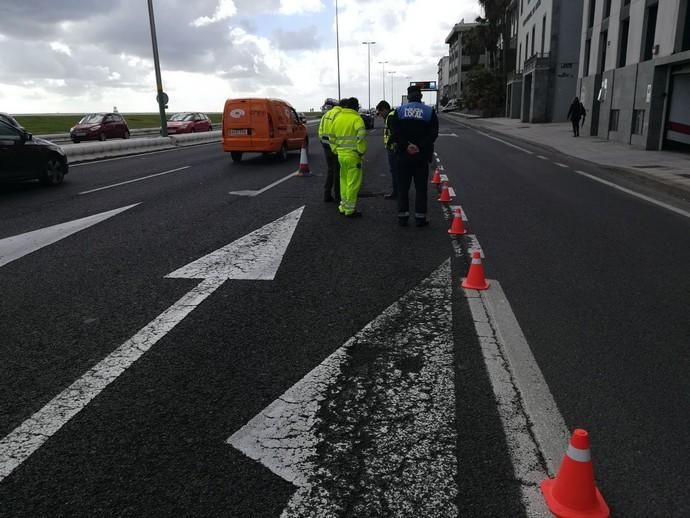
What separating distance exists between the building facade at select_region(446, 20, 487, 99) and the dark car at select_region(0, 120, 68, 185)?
Answer: 9422 cm

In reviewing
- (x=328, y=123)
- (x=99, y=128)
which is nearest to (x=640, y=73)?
(x=328, y=123)

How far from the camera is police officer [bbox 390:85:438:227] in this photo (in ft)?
25.9

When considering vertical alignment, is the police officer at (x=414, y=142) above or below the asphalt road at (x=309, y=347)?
above

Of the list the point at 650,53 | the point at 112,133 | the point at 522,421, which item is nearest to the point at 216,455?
the point at 522,421

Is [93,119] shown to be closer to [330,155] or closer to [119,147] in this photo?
[119,147]

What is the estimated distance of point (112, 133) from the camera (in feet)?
98.8

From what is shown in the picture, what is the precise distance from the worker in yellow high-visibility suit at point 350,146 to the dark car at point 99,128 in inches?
943

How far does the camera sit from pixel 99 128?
95.3 ft

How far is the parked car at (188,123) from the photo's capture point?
37.9 m

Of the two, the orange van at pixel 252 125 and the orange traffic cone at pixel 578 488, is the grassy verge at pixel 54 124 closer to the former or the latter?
the orange van at pixel 252 125

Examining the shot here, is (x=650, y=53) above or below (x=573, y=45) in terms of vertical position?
below

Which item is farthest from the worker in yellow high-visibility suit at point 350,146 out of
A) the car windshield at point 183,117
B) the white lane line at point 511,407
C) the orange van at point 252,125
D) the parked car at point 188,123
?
the car windshield at point 183,117

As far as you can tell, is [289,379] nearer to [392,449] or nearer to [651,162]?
[392,449]

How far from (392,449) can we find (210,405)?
1098mm
